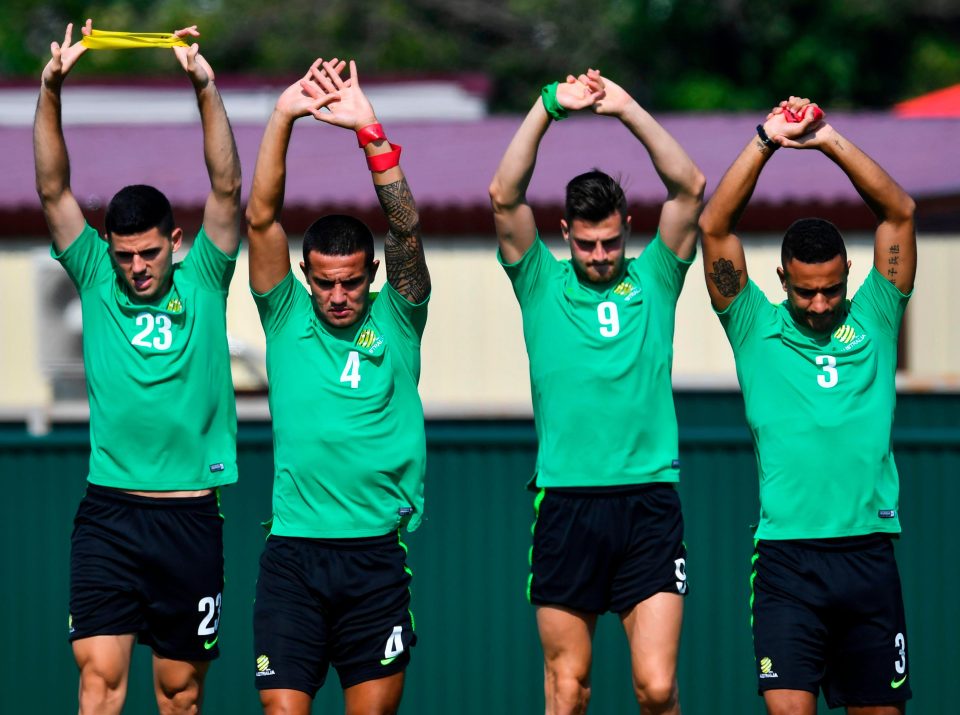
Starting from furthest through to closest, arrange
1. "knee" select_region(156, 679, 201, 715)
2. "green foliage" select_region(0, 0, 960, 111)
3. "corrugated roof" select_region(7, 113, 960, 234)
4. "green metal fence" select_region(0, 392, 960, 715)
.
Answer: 1. "green foliage" select_region(0, 0, 960, 111)
2. "corrugated roof" select_region(7, 113, 960, 234)
3. "green metal fence" select_region(0, 392, 960, 715)
4. "knee" select_region(156, 679, 201, 715)

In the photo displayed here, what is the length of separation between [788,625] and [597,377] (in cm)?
124

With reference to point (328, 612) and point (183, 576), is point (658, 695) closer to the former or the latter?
point (328, 612)

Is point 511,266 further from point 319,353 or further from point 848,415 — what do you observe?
point 848,415

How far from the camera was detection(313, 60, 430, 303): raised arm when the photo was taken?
6.13 meters

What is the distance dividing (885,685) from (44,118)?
4.10 meters

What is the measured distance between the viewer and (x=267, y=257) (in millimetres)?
6164

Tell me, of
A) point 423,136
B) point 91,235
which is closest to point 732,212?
point 91,235

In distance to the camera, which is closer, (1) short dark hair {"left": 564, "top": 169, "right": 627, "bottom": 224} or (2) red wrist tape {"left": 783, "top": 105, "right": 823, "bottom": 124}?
(2) red wrist tape {"left": 783, "top": 105, "right": 823, "bottom": 124}

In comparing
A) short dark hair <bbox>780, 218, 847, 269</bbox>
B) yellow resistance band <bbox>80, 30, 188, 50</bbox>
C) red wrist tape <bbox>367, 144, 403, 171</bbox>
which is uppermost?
yellow resistance band <bbox>80, 30, 188, 50</bbox>

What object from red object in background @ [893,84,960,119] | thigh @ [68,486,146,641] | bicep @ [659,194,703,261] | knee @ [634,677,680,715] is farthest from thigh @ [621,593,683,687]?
red object in background @ [893,84,960,119]

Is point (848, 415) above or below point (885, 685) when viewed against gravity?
above

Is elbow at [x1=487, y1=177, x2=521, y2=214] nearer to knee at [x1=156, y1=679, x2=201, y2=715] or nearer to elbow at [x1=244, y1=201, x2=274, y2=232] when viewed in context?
elbow at [x1=244, y1=201, x2=274, y2=232]

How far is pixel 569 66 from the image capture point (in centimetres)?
2895

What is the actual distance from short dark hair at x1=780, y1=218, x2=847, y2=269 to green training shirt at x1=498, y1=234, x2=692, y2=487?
0.65 m
